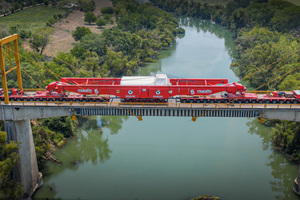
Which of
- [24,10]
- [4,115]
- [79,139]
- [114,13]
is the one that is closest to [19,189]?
[4,115]

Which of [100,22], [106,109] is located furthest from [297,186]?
[100,22]

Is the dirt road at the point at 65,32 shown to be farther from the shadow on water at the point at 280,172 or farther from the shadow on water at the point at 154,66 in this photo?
the shadow on water at the point at 280,172

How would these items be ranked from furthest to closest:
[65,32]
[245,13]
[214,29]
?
[214,29] → [245,13] → [65,32]

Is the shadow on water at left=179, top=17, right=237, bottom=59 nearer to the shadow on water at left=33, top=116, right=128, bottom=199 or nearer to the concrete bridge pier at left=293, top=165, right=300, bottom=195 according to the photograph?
the shadow on water at left=33, top=116, right=128, bottom=199

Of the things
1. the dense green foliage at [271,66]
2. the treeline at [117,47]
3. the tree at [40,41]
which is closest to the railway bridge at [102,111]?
the dense green foliage at [271,66]

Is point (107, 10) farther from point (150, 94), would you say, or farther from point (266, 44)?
point (150, 94)

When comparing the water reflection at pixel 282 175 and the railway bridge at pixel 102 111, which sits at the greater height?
the railway bridge at pixel 102 111

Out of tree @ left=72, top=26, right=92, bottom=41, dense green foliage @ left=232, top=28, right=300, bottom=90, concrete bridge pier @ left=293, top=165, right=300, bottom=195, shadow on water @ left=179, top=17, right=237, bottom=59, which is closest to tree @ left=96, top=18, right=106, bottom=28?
tree @ left=72, top=26, right=92, bottom=41
